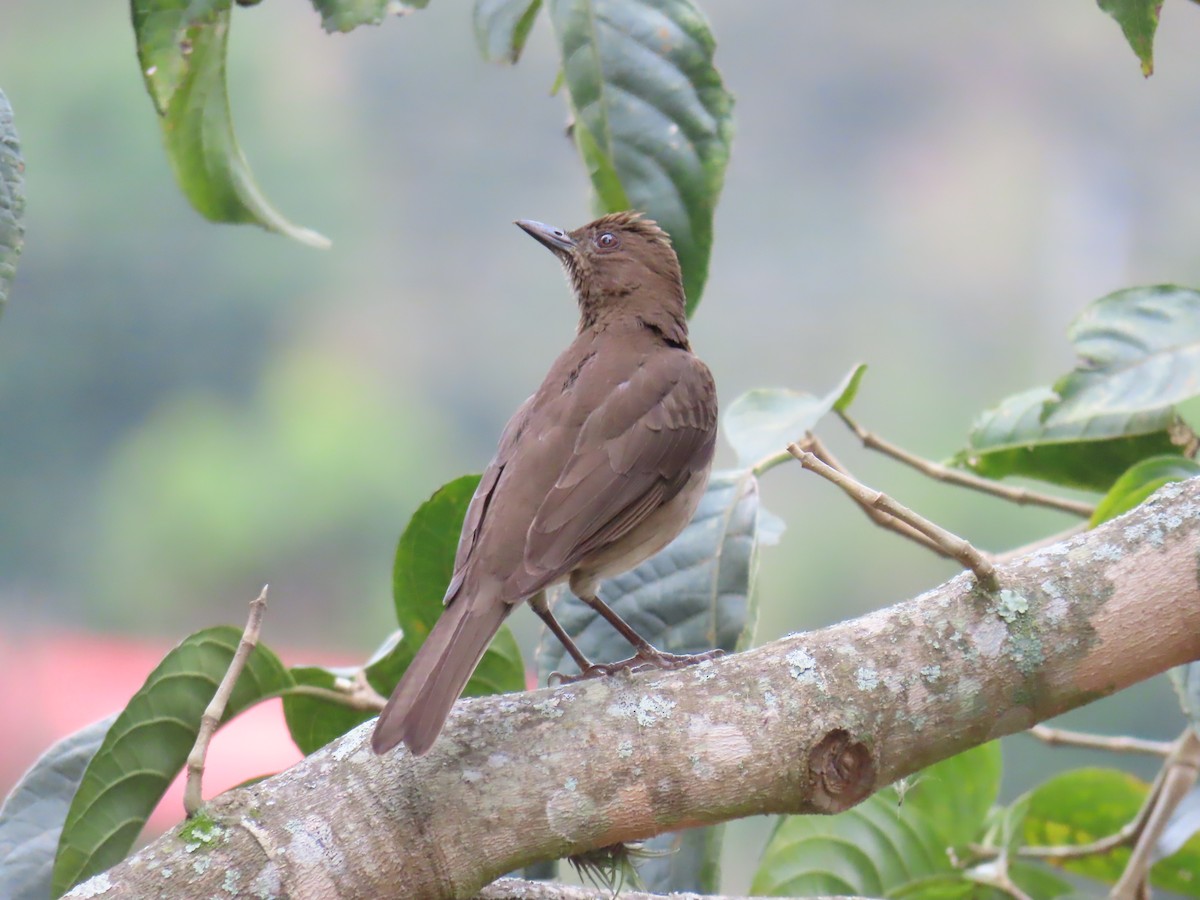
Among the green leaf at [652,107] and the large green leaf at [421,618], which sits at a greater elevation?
the green leaf at [652,107]

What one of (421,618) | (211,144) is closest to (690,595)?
(421,618)

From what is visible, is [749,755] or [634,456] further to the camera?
[634,456]

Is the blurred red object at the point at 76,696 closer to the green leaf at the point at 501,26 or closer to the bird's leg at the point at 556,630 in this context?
the bird's leg at the point at 556,630

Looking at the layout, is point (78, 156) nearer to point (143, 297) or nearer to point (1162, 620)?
point (143, 297)

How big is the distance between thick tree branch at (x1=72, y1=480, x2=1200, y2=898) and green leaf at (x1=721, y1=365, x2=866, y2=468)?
2.39 feet

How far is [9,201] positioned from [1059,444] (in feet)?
7.17

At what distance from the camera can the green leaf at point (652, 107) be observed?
6.81ft

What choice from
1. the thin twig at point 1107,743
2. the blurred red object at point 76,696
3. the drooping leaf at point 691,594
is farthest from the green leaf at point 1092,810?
the blurred red object at point 76,696

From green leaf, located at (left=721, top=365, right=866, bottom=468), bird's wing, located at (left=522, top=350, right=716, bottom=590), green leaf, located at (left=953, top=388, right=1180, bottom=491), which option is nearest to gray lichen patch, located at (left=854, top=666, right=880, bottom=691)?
bird's wing, located at (left=522, top=350, right=716, bottom=590)

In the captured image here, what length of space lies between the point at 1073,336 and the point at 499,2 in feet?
4.56

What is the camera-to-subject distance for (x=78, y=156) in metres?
9.58

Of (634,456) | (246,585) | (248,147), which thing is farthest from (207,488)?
(634,456)

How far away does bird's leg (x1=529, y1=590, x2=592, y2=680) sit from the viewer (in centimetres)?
235

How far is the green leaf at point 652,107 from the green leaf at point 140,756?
3.42ft
